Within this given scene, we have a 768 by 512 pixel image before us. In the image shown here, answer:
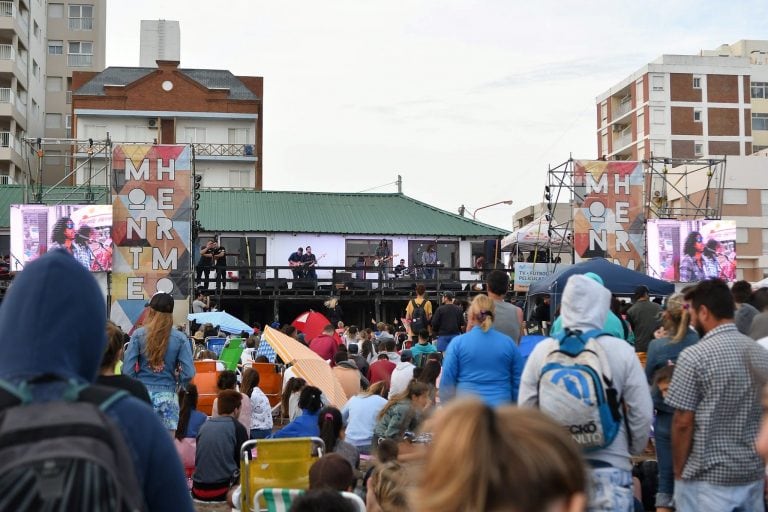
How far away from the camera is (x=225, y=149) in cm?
5866

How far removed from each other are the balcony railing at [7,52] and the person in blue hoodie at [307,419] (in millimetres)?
53628

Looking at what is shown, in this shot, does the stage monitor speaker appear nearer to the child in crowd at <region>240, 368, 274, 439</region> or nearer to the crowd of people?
the crowd of people

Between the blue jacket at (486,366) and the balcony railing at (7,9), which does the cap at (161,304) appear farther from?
the balcony railing at (7,9)

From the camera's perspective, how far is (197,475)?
8.11 metres

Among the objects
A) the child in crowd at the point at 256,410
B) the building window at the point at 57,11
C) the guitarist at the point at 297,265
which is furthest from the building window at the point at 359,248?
the building window at the point at 57,11

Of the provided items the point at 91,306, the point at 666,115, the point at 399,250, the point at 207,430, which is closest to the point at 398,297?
the point at 399,250

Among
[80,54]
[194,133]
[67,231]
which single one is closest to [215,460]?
[67,231]

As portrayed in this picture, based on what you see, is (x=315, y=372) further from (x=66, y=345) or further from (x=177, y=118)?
(x=177, y=118)

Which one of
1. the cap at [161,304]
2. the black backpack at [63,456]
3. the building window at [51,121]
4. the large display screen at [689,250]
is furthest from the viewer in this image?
the building window at [51,121]

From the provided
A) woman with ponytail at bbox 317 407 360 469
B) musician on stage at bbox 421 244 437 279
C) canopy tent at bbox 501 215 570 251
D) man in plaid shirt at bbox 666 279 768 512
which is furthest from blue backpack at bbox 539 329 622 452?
musician on stage at bbox 421 244 437 279

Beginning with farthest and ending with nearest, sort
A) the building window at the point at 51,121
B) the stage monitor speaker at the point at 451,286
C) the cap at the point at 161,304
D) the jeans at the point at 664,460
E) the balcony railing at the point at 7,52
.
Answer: the building window at the point at 51,121 < the balcony railing at the point at 7,52 < the stage monitor speaker at the point at 451,286 < the cap at the point at 161,304 < the jeans at the point at 664,460

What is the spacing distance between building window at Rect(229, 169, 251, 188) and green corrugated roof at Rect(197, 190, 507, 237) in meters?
15.9

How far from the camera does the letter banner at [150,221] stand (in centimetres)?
2450

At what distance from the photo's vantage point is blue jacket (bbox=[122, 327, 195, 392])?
22.9 feet
